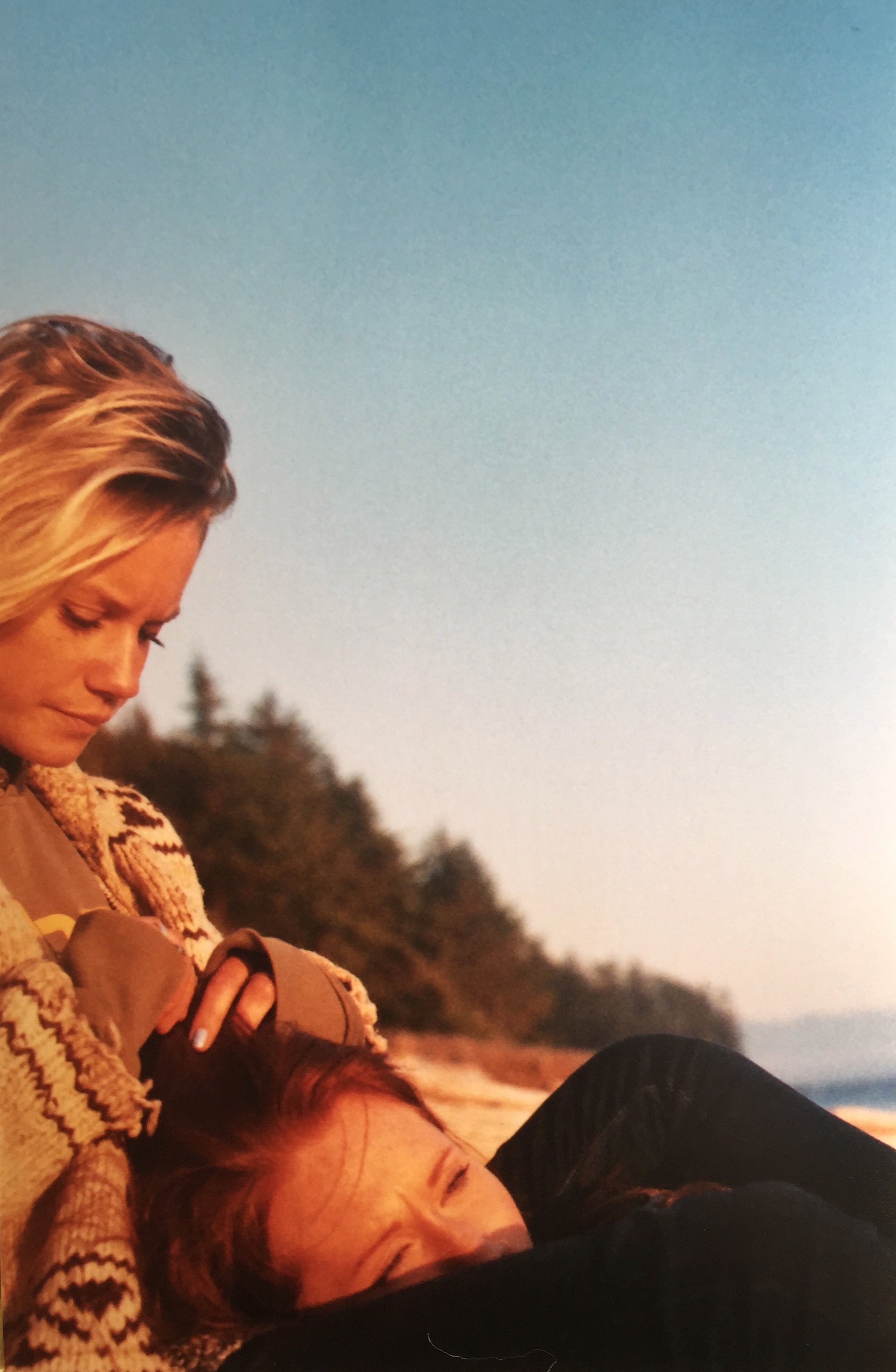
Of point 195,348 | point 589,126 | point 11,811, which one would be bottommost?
point 11,811

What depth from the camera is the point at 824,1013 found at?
129cm

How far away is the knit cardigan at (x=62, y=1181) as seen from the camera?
91cm

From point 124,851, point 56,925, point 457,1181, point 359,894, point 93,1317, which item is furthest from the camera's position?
point 359,894

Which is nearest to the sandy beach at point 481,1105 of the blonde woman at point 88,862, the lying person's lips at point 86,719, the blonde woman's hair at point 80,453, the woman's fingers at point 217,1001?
the blonde woman at point 88,862

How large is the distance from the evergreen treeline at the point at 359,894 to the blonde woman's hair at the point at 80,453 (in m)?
0.21

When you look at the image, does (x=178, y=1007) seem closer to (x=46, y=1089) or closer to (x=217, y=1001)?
(x=217, y=1001)

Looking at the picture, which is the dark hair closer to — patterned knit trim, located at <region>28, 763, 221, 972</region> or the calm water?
patterned knit trim, located at <region>28, 763, 221, 972</region>

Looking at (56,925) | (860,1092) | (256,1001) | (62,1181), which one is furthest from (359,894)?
(860,1092)

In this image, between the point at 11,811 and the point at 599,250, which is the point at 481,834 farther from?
the point at 599,250

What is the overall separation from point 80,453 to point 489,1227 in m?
0.79

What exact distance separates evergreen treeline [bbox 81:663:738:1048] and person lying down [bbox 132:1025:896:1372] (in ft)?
0.65

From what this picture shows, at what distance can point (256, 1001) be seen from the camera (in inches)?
43.8

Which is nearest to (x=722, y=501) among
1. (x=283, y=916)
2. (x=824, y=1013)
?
(x=824, y=1013)

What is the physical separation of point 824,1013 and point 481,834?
16.6 inches
